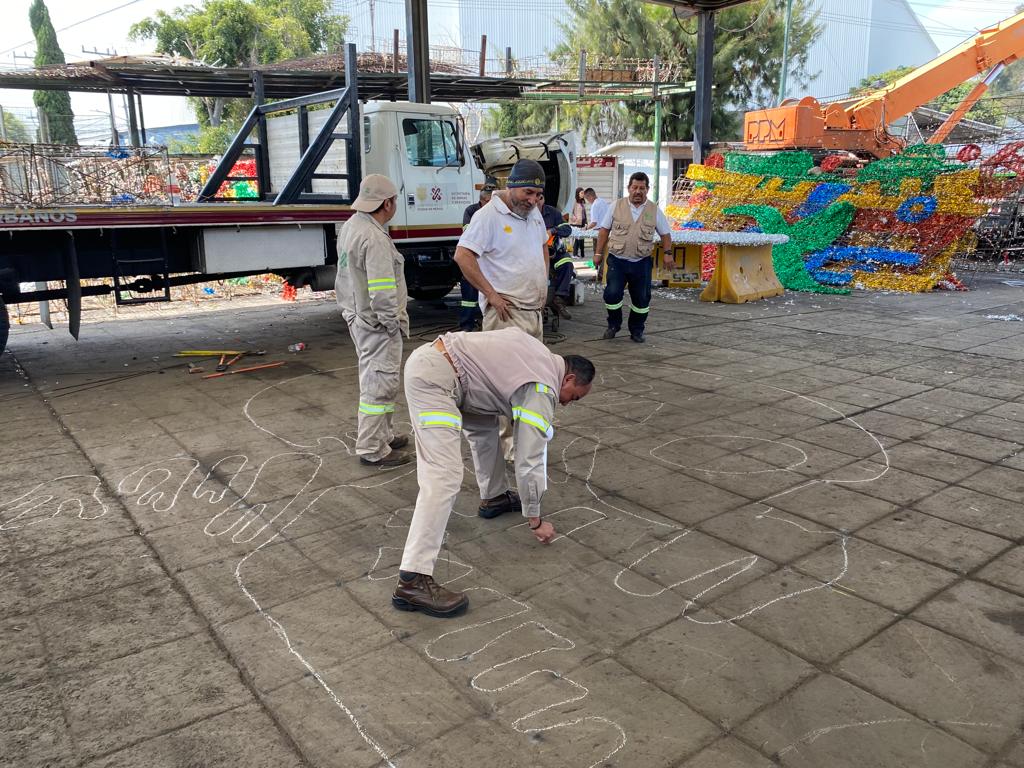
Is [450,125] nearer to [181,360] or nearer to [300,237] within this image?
[300,237]

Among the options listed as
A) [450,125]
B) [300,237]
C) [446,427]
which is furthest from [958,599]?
[450,125]

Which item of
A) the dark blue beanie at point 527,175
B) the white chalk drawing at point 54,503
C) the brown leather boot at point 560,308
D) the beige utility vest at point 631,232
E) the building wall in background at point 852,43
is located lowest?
the white chalk drawing at point 54,503

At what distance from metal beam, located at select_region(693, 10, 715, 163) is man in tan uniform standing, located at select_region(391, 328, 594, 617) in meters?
14.4

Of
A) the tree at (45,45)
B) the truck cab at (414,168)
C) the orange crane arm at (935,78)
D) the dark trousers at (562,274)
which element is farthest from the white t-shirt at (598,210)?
the tree at (45,45)

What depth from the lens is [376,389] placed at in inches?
195

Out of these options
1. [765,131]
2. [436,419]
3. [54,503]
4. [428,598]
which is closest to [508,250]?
[436,419]

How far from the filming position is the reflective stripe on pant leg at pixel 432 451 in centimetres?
312

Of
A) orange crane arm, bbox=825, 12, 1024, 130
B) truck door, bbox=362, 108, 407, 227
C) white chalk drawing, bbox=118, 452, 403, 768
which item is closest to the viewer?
white chalk drawing, bbox=118, 452, 403, 768

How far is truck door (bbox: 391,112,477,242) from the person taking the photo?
9203 millimetres

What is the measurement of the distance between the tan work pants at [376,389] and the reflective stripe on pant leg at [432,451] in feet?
5.50

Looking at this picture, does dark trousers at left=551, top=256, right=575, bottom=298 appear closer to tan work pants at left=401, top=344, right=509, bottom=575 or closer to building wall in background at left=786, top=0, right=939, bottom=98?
tan work pants at left=401, top=344, right=509, bottom=575

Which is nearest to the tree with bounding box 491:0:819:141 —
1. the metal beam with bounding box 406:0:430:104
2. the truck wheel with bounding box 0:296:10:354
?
the metal beam with bounding box 406:0:430:104

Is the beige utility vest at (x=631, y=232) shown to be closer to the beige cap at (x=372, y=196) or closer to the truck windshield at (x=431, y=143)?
the truck windshield at (x=431, y=143)

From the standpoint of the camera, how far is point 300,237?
8.34m
